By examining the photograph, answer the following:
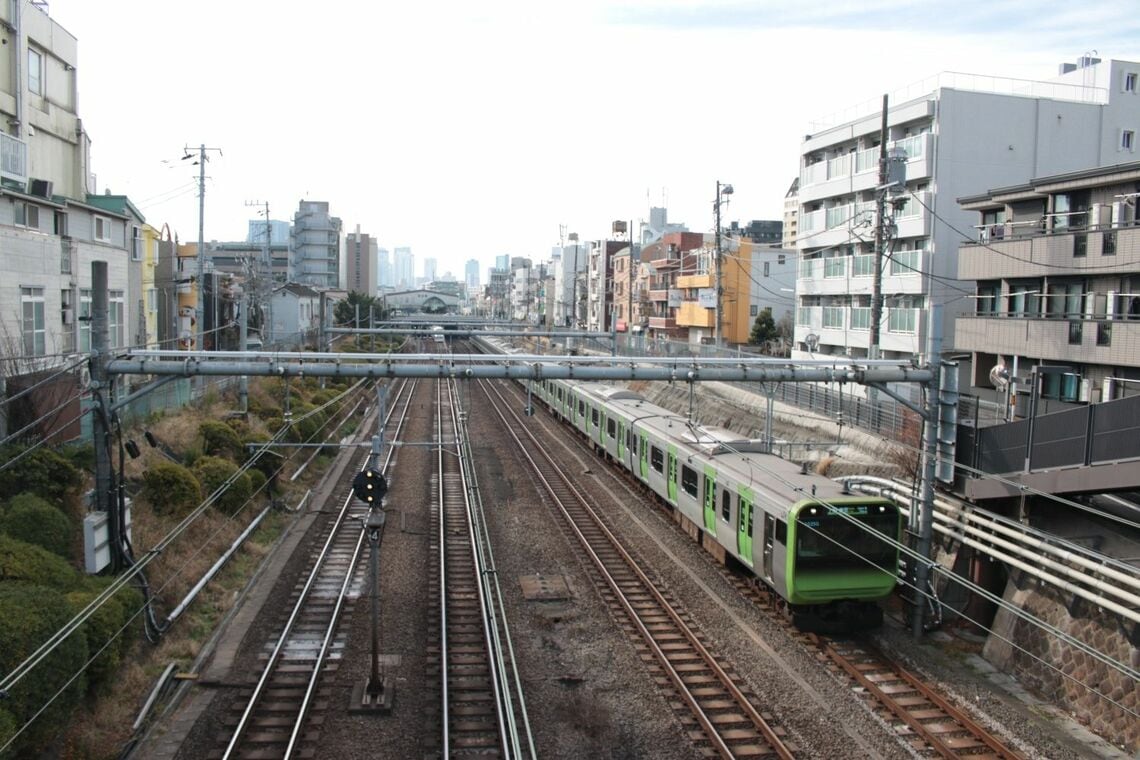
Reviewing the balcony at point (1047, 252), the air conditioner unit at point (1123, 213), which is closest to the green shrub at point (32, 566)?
the balcony at point (1047, 252)

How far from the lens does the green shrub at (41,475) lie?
11258mm

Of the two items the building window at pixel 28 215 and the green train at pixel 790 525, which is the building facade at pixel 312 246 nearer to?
the building window at pixel 28 215

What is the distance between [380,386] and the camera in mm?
13023

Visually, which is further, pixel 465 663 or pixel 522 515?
pixel 522 515

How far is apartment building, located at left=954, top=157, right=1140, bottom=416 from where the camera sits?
15031 mm

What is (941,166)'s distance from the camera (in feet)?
73.9

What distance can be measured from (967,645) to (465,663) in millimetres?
5901

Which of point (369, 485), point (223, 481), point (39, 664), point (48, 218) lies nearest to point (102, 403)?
point (369, 485)

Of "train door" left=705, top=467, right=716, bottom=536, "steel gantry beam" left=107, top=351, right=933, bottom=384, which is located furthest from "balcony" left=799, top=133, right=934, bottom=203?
"steel gantry beam" left=107, top=351, right=933, bottom=384

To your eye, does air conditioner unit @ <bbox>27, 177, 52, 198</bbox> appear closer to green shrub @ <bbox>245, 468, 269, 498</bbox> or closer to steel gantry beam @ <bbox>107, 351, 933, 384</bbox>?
green shrub @ <bbox>245, 468, 269, 498</bbox>

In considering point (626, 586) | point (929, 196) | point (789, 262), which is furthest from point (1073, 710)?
point (789, 262)

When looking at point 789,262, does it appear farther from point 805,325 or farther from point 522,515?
point 522,515

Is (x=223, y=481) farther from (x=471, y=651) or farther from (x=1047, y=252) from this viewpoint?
(x=1047, y=252)

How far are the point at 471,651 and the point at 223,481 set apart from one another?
6.67 meters
